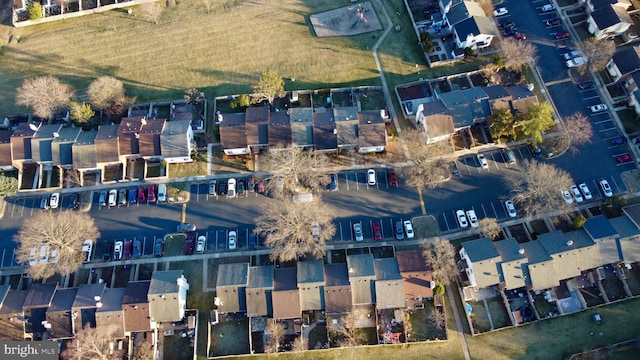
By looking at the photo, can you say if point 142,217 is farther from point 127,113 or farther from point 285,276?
point 285,276

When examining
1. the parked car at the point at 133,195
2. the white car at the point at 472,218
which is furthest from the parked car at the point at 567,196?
the parked car at the point at 133,195

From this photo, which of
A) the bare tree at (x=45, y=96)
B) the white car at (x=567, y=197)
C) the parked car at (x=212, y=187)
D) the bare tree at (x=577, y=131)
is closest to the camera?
the white car at (x=567, y=197)

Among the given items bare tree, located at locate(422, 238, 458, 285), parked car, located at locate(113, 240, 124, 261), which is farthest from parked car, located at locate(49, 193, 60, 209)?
bare tree, located at locate(422, 238, 458, 285)

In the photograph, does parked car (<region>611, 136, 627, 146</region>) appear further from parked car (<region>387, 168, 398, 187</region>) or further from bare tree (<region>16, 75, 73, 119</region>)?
bare tree (<region>16, 75, 73, 119</region>)

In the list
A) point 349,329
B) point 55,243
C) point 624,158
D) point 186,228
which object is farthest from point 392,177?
point 55,243

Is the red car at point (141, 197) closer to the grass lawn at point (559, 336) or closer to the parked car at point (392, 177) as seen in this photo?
the parked car at point (392, 177)
